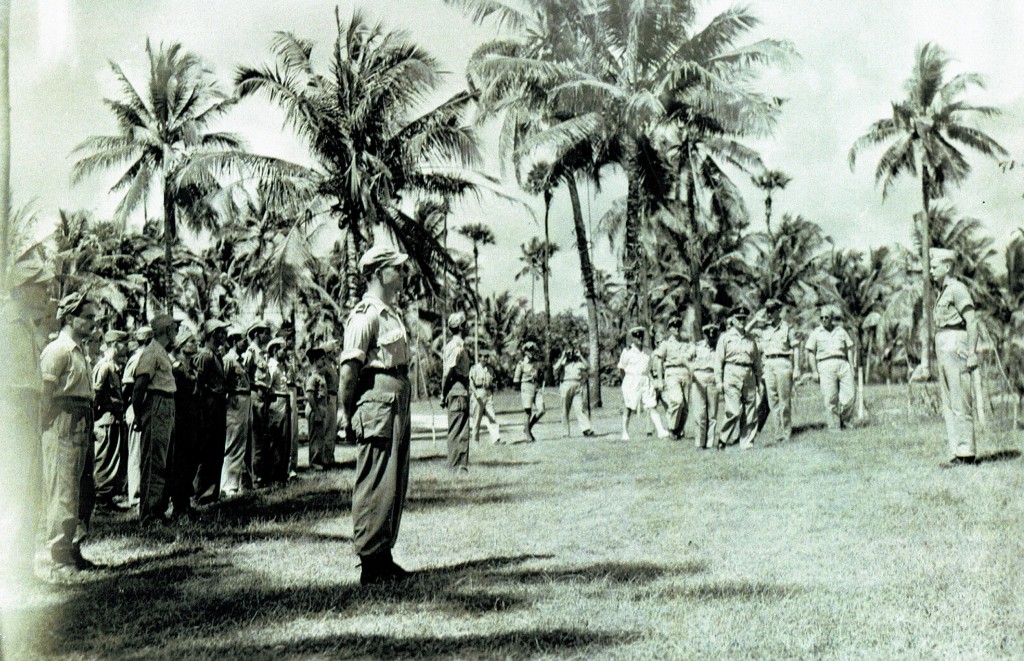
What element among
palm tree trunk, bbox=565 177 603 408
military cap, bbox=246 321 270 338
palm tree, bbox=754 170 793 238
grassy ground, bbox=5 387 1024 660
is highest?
palm tree, bbox=754 170 793 238

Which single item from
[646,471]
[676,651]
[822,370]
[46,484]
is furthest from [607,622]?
[822,370]

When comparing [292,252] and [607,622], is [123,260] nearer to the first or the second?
[292,252]

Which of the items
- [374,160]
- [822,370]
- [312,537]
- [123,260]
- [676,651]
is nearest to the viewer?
[676,651]

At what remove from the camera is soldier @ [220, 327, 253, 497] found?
925 cm

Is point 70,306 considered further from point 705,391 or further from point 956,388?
point 705,391

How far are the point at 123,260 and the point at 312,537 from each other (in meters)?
27.2

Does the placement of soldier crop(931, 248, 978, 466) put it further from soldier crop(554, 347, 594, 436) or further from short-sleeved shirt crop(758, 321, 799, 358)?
soldier crop(554, 347, 594, 436)

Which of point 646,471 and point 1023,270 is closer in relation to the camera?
point 646,471

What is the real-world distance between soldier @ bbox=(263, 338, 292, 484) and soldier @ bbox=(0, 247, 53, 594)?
5.05m

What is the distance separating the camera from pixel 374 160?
1401 cm

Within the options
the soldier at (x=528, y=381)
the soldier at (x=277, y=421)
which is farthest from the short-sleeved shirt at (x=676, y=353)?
the soldier at (x=277, y=421)

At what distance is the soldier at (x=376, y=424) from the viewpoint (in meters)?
4.92

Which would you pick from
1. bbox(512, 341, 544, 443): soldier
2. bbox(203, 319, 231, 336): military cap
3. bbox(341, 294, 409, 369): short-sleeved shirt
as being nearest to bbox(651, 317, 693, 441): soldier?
bbox(512, 341, 544, 443): soldier

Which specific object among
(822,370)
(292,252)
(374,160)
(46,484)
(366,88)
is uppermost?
(366,88)
